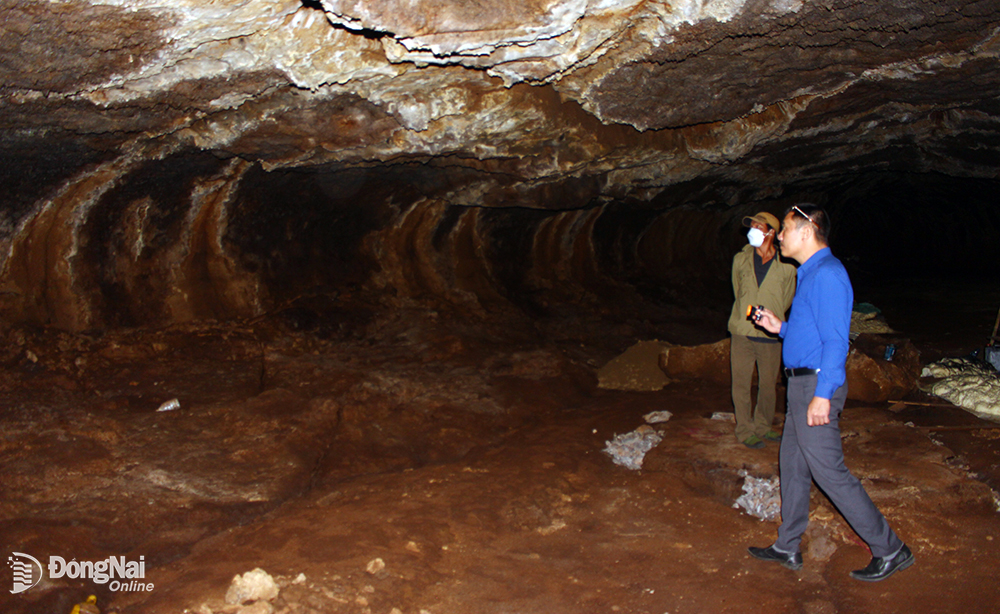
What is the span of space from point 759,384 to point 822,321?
1874 millimetres

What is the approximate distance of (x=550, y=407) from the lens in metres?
6.21

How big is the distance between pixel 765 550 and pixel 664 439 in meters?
1.84

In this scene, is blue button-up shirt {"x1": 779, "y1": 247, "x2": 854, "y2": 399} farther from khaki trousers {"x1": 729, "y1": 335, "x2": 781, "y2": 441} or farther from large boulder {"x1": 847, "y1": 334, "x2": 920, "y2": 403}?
large boulder {"x1": 847, "y1": 334, "x2": 920, "y2": 403}

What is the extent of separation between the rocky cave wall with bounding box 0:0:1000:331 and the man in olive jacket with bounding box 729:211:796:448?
145 centimetres

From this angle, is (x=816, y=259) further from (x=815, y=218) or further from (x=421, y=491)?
(x=421, y=491)

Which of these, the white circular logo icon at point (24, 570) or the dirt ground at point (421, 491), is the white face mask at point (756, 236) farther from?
the white circular logo icon at point (24, 570)

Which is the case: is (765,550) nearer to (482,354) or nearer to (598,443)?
(598,443)

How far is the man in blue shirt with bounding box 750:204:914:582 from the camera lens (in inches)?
108

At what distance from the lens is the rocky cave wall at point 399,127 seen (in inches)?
145

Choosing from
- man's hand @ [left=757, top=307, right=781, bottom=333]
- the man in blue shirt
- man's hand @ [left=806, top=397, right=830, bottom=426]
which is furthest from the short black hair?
man's hand @ [left=806, top=397, right=830, bottom=426]

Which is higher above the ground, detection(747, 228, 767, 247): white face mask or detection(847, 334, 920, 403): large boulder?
detection(747, 228, 767, 247): white face mask

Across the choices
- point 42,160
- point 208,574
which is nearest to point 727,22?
point 208,574

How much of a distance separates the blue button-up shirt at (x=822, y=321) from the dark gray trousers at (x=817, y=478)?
0.44 ft

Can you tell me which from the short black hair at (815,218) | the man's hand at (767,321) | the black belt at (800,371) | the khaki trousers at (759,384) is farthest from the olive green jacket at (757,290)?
the black belt at (800,371)
